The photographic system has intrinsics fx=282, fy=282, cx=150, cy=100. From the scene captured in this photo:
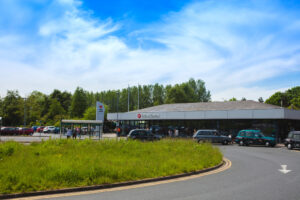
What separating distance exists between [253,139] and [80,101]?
80.3m

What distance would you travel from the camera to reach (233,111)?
1484 inches

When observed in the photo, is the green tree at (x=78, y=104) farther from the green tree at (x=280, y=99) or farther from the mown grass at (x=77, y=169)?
the mown grass at (x=77, y=169)

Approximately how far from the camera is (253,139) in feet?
103

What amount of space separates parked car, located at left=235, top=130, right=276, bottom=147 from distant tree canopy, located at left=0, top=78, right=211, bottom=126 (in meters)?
45.5

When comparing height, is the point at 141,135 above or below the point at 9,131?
above

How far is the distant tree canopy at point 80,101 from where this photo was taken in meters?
85.6

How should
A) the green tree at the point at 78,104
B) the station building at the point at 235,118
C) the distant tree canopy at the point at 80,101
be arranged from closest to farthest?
the station building at the point at 235,118, the distant tree canopy at the point at 80,101, the green tree at the point at 78,104

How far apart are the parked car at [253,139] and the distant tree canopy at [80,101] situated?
149 feet

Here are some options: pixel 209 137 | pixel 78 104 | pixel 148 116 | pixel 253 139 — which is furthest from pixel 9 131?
pixel 78 104

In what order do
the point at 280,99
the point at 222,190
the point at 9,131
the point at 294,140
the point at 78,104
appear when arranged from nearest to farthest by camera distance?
the point at 222,190
the point at 294,140
the point at 9,131
the point at 280,99
the point at 78,104

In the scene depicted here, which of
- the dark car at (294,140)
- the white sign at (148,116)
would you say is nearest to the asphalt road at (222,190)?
the dark car at (294,140)

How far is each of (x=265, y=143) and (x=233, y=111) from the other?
309 inches

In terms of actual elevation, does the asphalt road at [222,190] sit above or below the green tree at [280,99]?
below

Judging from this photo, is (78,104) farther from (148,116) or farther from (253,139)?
(253,139)
